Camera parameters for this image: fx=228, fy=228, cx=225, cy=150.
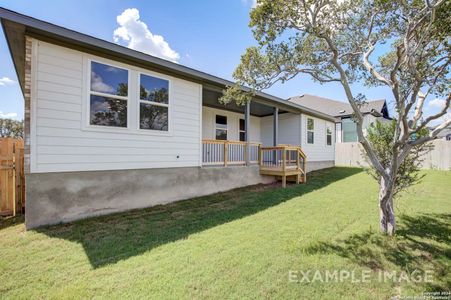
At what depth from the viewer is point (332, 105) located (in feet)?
75.9

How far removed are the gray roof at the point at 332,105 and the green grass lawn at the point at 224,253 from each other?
678 inches

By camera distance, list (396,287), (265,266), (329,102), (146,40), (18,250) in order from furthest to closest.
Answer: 1. (329,102)
2. (146,40)
3. (18,250)
4. (265,266)
5. (396,287)

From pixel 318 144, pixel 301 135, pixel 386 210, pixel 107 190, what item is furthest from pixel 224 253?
pixel 318 144

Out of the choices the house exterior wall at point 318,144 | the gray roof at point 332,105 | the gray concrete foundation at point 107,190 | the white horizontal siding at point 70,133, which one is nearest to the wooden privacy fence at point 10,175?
the white horizontal siding at point 70,133

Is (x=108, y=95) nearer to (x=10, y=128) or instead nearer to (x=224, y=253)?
(x=224, y=253)

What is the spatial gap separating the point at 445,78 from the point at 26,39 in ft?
26.9

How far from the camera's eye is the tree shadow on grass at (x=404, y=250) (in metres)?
2.96

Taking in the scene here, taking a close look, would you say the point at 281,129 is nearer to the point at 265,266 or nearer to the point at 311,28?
the point at 311,28

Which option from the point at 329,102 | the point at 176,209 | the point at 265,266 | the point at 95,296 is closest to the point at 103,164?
the point at 176,209

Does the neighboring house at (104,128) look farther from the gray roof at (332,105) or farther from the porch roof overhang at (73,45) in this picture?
the gray roof at (332,105)

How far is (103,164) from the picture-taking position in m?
5.47

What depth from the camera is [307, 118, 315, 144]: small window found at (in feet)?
43.1

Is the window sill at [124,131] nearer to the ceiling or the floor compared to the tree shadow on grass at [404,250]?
nearer to the ceiling

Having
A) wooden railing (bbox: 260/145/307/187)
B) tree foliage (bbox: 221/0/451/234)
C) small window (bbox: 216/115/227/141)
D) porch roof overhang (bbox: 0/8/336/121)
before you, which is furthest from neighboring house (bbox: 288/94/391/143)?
porch roof overhang (bbox: 0/8/336/121)
